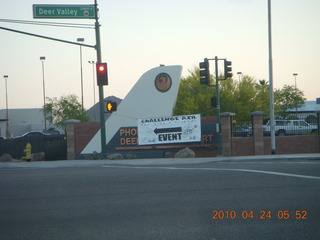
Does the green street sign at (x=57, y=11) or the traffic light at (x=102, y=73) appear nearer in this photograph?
the green street sign at (x=57, y=11)

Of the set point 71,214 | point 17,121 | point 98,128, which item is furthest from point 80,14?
point 17,121

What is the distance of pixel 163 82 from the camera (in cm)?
2495

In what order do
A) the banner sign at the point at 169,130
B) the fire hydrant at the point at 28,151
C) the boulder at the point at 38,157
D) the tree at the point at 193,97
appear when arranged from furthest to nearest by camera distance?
the tree at the point at 193,97
the boulder at the point at 38,157
the fire hydrant at the point at 28,151
the banner sign at the point at 169,130

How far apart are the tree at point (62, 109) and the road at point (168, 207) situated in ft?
169

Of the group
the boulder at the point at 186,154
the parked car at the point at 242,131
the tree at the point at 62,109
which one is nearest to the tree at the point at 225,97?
the parked car at the point at 242,131

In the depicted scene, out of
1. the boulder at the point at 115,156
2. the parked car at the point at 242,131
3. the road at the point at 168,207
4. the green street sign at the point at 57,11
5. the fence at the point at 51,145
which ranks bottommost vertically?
the road at the point at 168,207

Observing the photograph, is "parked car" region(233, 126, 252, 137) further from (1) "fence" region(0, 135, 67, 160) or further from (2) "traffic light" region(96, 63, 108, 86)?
(1) "fence" region(0, 135, 67, 160)

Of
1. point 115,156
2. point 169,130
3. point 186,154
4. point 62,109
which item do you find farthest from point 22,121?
point 186,154

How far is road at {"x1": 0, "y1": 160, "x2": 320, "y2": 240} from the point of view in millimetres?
7012

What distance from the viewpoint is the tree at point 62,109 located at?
64.0 meters

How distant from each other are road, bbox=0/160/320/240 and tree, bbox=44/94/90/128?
169ft

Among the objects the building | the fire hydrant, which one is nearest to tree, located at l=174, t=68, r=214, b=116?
the fire hydrant

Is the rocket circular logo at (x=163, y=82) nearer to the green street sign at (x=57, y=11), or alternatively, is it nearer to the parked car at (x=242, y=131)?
the parked car at (x=242, y=131)

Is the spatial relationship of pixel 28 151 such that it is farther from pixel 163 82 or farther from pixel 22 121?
pixel 22 121
